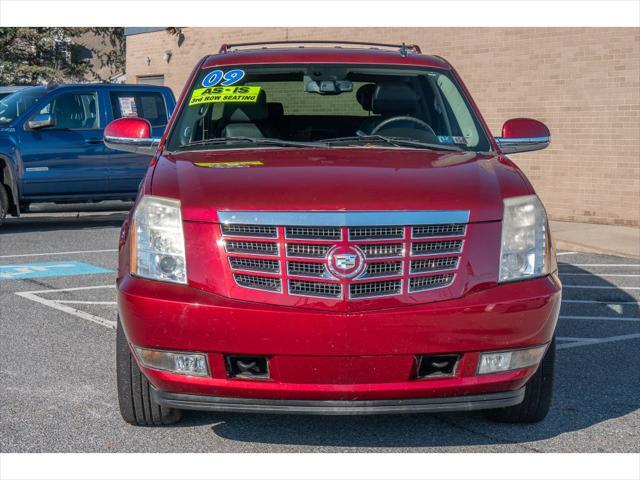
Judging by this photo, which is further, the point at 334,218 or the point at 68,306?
the point at 68,306

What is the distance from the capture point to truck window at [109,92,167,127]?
1468 centimetres

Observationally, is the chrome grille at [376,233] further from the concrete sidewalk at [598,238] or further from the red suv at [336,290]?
the concrete sidewalk at [598,238]

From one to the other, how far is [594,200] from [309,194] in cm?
1154

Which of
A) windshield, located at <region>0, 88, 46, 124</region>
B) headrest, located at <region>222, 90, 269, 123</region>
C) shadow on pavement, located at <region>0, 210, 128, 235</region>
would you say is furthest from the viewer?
shadow on pavement, located at <region>0, 210, 128, 235</region>

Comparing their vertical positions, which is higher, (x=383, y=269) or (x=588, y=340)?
(x=383, y=269)

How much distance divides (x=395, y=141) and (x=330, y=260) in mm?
1436

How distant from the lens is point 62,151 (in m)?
14.0

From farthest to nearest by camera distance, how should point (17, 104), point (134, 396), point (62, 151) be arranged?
point (17, 104), point (62, 151), point (134, 396)

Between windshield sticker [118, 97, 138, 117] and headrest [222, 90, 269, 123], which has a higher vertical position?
headrest [222, 90, 269, 123]

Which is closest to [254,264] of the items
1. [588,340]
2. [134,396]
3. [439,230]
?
[439,230]

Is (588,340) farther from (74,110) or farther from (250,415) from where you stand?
(74,110)

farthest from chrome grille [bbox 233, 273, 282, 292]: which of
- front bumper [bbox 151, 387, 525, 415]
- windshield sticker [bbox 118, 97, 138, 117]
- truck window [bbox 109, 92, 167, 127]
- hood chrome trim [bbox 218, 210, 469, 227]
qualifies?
windshield sticker [bbox 118, 97, 138, 117]

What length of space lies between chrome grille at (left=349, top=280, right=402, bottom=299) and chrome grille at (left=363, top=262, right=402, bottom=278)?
3 cm

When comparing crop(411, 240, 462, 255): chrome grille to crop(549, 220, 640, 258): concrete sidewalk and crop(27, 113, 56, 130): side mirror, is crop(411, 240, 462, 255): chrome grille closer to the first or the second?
crop(549, 220, 640, 258): concrete sidewalk
